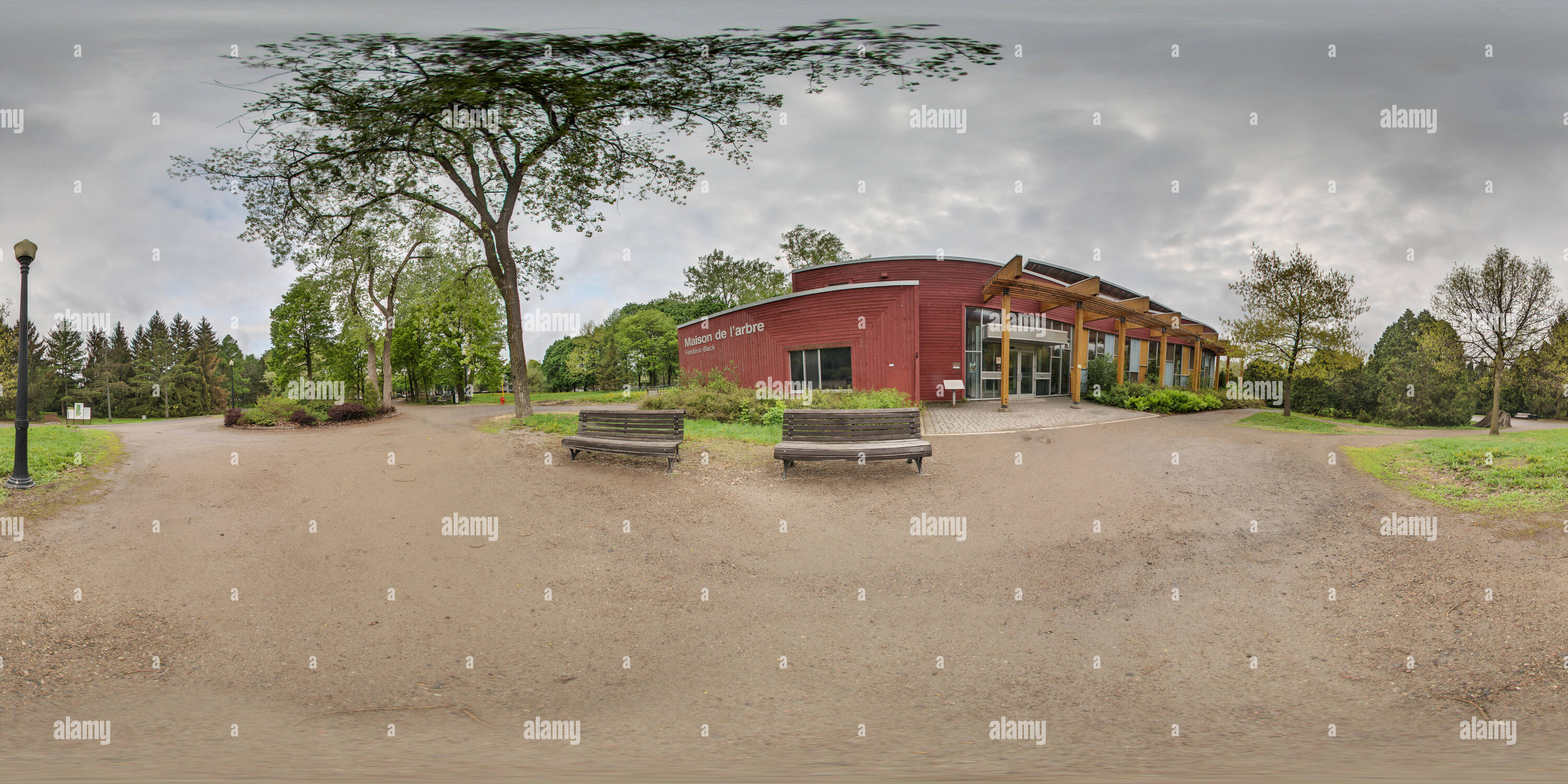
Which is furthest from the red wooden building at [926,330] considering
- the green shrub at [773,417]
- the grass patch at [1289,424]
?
the green shrub at [773,417]

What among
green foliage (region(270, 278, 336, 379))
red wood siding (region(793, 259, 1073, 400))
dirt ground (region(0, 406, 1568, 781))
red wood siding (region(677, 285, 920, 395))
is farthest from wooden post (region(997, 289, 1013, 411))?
green foliage (region(270, 278, 336, 379))

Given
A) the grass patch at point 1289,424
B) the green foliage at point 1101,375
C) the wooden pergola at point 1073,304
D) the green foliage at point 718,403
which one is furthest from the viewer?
the green foliage at point 1101,375

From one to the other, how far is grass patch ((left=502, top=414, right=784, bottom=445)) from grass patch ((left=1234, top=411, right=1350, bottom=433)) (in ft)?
34.5

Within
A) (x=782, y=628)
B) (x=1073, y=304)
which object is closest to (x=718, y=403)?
(x=782, y=628)

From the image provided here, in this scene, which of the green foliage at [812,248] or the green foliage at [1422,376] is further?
the green foliage at [812,248]

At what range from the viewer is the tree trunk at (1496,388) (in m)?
8.55

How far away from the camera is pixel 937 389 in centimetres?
1752

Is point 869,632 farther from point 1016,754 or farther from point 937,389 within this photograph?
point 937,389

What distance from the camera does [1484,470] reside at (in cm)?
588

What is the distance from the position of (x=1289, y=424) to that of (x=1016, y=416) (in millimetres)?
6372

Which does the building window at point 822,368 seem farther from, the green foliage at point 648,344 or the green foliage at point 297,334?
the green foliage at point 648,344

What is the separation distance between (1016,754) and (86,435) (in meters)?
15.5

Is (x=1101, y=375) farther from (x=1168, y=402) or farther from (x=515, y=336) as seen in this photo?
(x=515, y=336)

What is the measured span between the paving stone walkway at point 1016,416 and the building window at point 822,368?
8.90 feet
